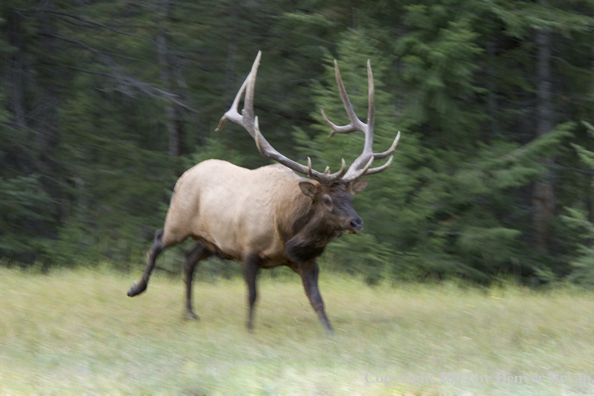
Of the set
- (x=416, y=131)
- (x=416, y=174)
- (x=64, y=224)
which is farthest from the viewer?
(x=64, y=224)

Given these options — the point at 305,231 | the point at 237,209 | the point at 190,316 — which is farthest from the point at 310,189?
the point at 190,316

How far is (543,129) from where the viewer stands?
14.6m

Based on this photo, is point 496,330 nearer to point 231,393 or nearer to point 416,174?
point 231,393

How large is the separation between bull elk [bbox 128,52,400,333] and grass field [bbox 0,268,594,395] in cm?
64

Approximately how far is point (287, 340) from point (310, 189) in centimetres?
141

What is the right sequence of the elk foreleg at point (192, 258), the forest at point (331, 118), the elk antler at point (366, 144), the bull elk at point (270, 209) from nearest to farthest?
the bull elk at point (270, 209), the elk antler at point (366, 144), the elk foreleg at point (192, 258), the forest at point (331, 118)

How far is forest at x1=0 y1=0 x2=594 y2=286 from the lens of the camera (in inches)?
516

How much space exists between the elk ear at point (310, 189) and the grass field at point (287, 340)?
1344 mm

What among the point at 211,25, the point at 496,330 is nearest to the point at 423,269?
the point at 496,330

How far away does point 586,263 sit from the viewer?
1158cm

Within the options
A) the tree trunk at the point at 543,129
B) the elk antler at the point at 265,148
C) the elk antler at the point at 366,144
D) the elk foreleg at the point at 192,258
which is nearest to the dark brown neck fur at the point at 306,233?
the elk antler at the point at 265,148

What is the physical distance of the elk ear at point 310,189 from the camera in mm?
7234

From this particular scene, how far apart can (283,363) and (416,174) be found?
7751mm

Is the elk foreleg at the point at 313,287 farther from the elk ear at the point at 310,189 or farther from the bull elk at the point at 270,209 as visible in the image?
the elk ear at the point at 310,189
